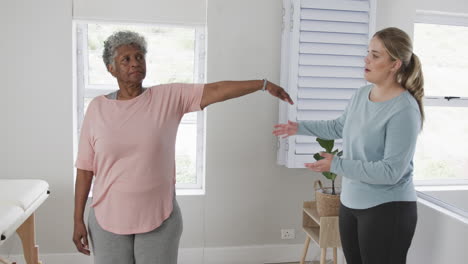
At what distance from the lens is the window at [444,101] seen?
1665 mm

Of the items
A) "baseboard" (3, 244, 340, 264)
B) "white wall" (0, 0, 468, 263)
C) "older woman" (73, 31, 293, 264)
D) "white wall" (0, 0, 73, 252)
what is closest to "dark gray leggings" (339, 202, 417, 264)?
"older woman" (73, 31, 293, 264)

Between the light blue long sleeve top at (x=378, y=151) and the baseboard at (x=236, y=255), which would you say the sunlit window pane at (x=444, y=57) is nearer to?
the light blue long sleeve top at (x=378, y=151)

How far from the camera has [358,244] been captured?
159 cm

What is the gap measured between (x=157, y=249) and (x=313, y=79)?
5.16ft

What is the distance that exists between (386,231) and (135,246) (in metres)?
0.92

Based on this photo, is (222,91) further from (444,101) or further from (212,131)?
(212,131)

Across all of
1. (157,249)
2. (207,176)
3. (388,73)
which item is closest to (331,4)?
(388,73)

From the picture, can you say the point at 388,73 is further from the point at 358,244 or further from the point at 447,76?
the point at 358,244

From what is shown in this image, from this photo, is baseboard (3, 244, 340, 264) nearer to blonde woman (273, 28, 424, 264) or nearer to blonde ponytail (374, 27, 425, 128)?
blonde woman (273, 28, 424, 264)

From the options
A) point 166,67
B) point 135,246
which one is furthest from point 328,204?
point 166,67

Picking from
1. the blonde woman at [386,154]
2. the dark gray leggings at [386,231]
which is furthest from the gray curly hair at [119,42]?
the dark gray leggings at [386,231]

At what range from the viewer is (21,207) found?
1912 millimetres

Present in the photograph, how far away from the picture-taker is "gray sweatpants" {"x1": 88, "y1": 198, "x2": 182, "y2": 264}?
1.44 metres

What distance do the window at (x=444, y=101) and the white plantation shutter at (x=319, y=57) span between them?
55cm
